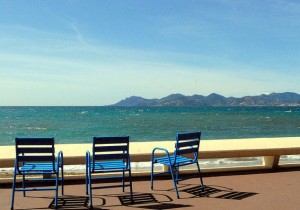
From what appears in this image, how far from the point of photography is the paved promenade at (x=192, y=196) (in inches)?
201

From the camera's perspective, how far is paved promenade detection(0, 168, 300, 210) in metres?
5.11

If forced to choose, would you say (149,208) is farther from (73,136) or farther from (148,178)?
(73,136)

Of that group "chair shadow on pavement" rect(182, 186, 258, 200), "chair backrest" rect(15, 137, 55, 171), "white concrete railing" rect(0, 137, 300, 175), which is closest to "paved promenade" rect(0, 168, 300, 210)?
"chair shadow on pavement" rect(182, 186, 258, 200)

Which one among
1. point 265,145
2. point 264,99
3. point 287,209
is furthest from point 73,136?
point 264,99

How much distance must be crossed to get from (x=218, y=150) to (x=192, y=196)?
168cm

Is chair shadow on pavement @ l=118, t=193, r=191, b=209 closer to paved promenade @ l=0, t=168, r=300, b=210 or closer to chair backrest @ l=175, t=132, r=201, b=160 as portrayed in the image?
paved promenade @ l=0, t=168, r=300, b=210

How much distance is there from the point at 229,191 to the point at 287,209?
1.11 m

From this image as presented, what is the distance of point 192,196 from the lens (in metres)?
5.60

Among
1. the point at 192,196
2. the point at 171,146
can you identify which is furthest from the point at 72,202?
the point at 171,146

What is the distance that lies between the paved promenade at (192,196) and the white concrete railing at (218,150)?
0.42 m

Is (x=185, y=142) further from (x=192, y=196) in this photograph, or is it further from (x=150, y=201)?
(x=150, y=201)

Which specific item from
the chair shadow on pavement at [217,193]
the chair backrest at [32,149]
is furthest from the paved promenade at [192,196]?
the chair backrest at [32,149]

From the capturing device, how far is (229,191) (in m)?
5.90

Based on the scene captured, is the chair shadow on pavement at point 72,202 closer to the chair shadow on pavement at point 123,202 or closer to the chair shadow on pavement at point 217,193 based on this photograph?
the chair shadow on pavement at point 123,202
